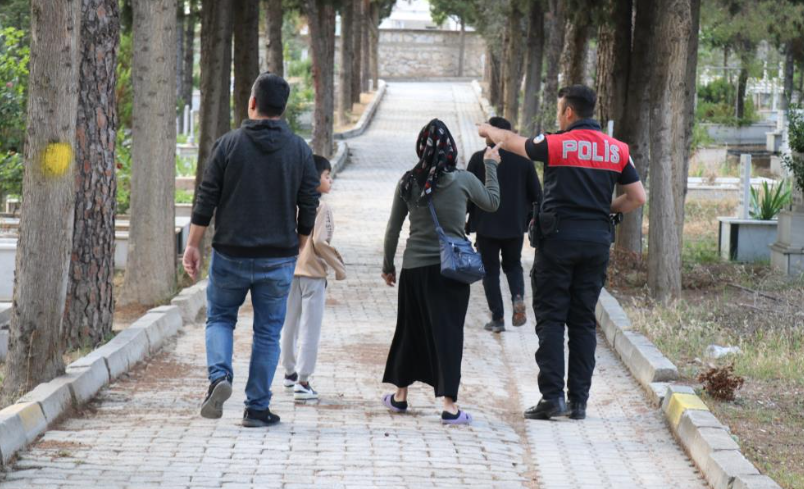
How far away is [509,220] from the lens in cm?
1070

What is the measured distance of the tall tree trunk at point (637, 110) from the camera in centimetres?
1456

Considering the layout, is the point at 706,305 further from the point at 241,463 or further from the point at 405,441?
the point at 241,463

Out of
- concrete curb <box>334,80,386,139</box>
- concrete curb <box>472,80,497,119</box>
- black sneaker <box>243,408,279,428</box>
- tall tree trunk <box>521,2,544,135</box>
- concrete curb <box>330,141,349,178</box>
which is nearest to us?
black sneaker <box>243,408,279,428</box>

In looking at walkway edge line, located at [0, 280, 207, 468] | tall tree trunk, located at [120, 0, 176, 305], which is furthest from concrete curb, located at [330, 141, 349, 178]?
walkway edge line, located at [0, 280, 207, 468]

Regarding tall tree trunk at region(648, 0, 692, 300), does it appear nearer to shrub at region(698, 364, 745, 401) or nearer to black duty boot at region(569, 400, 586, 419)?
shrub at region(698, 364, 745, 401)

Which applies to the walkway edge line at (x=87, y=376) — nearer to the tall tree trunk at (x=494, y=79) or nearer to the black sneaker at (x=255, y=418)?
the black sneaker at (x=255, y=418)

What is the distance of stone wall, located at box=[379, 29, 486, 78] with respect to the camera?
240 feet

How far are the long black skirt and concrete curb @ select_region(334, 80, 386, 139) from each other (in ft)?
99.3

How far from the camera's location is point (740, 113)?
37.2m

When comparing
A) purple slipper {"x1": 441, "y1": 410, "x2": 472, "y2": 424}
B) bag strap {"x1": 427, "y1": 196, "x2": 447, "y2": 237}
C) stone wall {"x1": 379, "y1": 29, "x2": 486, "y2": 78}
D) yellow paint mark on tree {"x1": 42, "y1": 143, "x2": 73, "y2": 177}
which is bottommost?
purple slipper {"x1": 441, "y1": 410, "x2": 472, "y2": 424}

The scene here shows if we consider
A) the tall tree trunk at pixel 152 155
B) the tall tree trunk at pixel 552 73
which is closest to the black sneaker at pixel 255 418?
the tall tree trunk at pixel 152 155

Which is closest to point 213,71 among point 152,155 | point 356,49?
point 152,155

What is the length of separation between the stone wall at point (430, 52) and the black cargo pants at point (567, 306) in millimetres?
66300

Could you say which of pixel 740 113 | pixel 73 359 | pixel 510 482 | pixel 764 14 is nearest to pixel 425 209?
pixel 510 482
